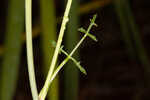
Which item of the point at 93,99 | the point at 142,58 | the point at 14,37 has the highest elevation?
the point at 14,37

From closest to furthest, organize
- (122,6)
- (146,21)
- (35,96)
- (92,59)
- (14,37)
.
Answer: (35,96) → (14,37) → (122,6) → (92,59) → (146,21)

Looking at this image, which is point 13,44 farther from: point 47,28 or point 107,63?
point 107,63

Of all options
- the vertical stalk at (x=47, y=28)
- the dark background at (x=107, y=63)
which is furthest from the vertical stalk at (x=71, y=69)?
the dark background at (x=107, y=63)

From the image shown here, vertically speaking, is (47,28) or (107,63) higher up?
(47,28)

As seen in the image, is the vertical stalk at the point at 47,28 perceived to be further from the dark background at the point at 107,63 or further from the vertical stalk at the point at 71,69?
the dark background at the point at 107,63

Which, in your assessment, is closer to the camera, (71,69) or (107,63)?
(71,69)

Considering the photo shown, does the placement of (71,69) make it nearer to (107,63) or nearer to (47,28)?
(47,28)

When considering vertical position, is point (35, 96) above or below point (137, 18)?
above

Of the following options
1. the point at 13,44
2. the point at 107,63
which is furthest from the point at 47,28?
the point at 107,63

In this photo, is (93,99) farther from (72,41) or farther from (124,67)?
(72,41)

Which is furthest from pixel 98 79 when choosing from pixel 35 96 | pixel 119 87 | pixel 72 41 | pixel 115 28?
pixel 35 96

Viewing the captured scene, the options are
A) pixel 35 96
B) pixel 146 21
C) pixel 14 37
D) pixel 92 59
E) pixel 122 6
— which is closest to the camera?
pixel 35 96
